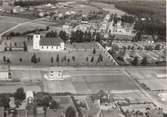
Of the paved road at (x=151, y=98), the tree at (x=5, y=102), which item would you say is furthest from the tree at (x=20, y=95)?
the paved road at (x=151, y=98)

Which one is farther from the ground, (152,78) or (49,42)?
(49,42)

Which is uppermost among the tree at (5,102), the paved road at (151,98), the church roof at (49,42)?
the church roof at (49,42)

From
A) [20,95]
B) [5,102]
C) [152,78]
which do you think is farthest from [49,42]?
[5,102]

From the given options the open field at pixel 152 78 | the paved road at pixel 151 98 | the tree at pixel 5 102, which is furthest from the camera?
the open field at pixel 152 78

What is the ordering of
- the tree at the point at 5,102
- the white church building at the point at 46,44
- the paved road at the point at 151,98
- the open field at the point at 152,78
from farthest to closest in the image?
the white church building at the point at 46,44 → the open field at the point at 152,78 → the paved road at the point at 151,98 → the tree at the point at 5,102

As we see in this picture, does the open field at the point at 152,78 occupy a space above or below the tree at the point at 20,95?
below

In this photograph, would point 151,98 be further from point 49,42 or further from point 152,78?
point 49,42

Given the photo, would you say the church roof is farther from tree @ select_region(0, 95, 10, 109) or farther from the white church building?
tree @ select_region(0, 95, 10, 109)

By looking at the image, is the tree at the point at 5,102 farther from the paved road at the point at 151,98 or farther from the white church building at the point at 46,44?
the white church building at the point at 46,44

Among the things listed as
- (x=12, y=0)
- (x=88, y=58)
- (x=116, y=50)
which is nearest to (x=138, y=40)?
(x=116, y=50)

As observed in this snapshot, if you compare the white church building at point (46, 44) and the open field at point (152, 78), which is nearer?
the open field at point (152, 78)

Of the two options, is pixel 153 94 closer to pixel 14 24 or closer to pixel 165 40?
pixel 165 40
